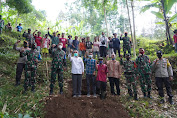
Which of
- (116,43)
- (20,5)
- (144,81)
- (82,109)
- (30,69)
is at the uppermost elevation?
(20,5)

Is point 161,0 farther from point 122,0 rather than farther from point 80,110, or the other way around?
point 122,0

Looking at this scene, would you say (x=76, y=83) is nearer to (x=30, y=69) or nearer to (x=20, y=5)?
(x=30, y=69)

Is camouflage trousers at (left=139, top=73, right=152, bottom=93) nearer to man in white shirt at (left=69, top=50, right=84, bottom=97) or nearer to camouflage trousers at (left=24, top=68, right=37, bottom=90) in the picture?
man in white shirt at (left=69, top=50, right=84, bottom=97)

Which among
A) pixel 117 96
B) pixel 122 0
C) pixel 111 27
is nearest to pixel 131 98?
pixel 117 96

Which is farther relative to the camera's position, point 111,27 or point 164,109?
point 111,27

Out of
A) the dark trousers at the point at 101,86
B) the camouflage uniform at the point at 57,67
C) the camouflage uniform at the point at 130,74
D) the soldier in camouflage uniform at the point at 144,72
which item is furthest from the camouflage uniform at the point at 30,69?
the soldier in camouflage uniform at the point at 144,72

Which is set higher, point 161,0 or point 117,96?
point 161,0

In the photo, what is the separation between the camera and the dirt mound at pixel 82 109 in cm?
405

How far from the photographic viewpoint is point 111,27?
1209 inches

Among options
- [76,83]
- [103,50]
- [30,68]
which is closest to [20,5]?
[103,50]

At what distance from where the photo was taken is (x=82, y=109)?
436 cm

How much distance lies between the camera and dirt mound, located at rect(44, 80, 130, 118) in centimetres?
405

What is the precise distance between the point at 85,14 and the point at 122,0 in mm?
8869

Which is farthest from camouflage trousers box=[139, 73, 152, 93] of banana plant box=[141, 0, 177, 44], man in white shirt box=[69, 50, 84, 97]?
banana plant box=[141, 0, 177, 44]
